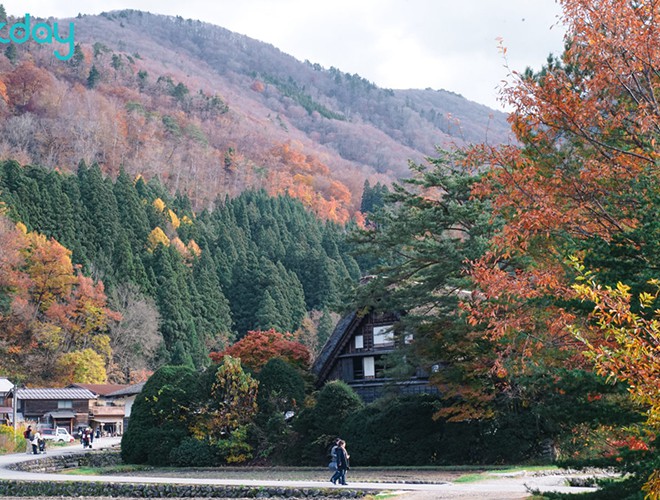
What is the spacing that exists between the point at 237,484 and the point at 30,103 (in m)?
143

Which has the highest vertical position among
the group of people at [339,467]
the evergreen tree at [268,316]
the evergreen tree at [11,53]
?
the evergreen tree at [11,53]

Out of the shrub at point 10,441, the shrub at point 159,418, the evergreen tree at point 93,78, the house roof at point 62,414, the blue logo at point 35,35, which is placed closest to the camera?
the shrub at point 159,418

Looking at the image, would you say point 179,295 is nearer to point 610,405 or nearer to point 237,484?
point 237,484

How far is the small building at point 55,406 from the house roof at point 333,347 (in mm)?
33162

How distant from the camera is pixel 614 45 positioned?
43.9 ft

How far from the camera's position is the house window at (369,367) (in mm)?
41375

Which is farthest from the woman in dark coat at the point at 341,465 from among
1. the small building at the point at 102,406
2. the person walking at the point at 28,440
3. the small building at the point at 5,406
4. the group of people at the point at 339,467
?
the small building at the point at 102,406

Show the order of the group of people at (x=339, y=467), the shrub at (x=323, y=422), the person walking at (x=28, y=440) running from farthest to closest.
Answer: the person walking at (x=28, y=440) < the shrub at (x=323, y=422) < the group of people at (x=339, y=467)

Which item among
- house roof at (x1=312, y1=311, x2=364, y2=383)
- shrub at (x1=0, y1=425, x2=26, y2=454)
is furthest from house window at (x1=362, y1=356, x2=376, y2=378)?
shrub at (x1=0, y1=425, x2=26, y2=454)

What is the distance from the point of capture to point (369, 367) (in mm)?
41500

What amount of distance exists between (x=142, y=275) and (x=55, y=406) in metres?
20.5

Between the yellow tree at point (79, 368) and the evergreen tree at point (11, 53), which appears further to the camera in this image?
the evergreen tree at point (11, 53)

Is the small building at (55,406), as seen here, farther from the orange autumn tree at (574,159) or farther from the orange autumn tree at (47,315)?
the orange autumn tree at (574,159)

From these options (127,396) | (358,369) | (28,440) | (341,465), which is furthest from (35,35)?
(341,465)
